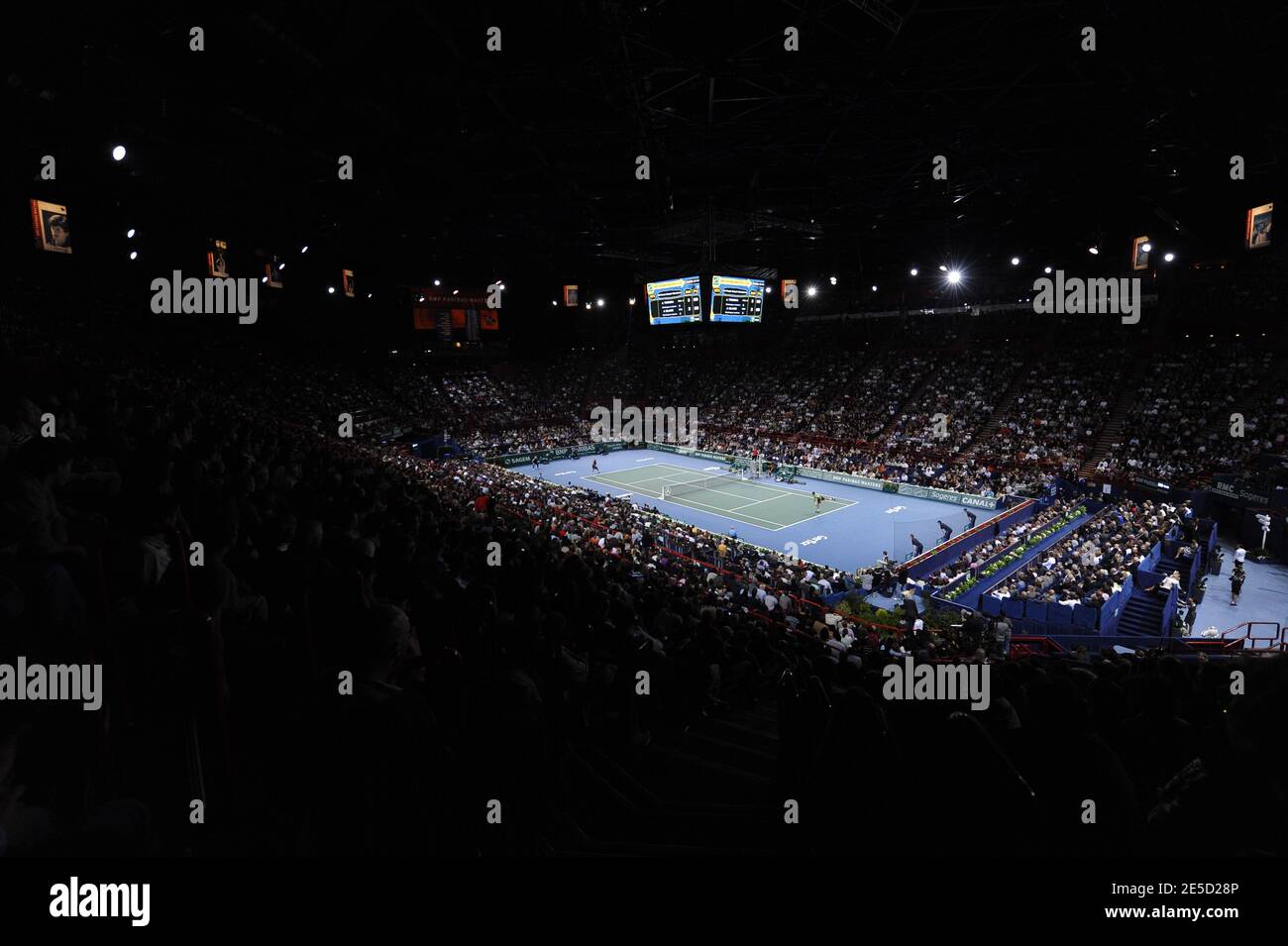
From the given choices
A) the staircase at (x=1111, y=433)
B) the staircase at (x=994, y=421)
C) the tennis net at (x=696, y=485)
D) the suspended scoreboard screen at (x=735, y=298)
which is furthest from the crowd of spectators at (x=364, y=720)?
the staircase at (x=994, y=421)

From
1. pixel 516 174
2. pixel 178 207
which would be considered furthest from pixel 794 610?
pixel 178 207

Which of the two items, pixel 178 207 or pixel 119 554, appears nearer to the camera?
pixel 119 554

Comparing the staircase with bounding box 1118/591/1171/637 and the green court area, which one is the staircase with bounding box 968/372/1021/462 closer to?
the green court area

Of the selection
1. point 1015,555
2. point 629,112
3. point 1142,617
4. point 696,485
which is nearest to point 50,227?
point 629,112

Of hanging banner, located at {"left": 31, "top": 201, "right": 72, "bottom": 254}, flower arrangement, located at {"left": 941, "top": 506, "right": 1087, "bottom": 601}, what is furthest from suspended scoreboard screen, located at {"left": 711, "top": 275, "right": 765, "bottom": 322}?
hanging banner, located at {"left": 31, "top": 201, "right": 72, "bottom": 254}

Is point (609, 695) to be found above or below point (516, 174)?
below

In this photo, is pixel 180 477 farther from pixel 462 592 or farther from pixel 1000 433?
pixel 1000 433

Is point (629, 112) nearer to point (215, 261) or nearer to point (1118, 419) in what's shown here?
point (215, 261)
